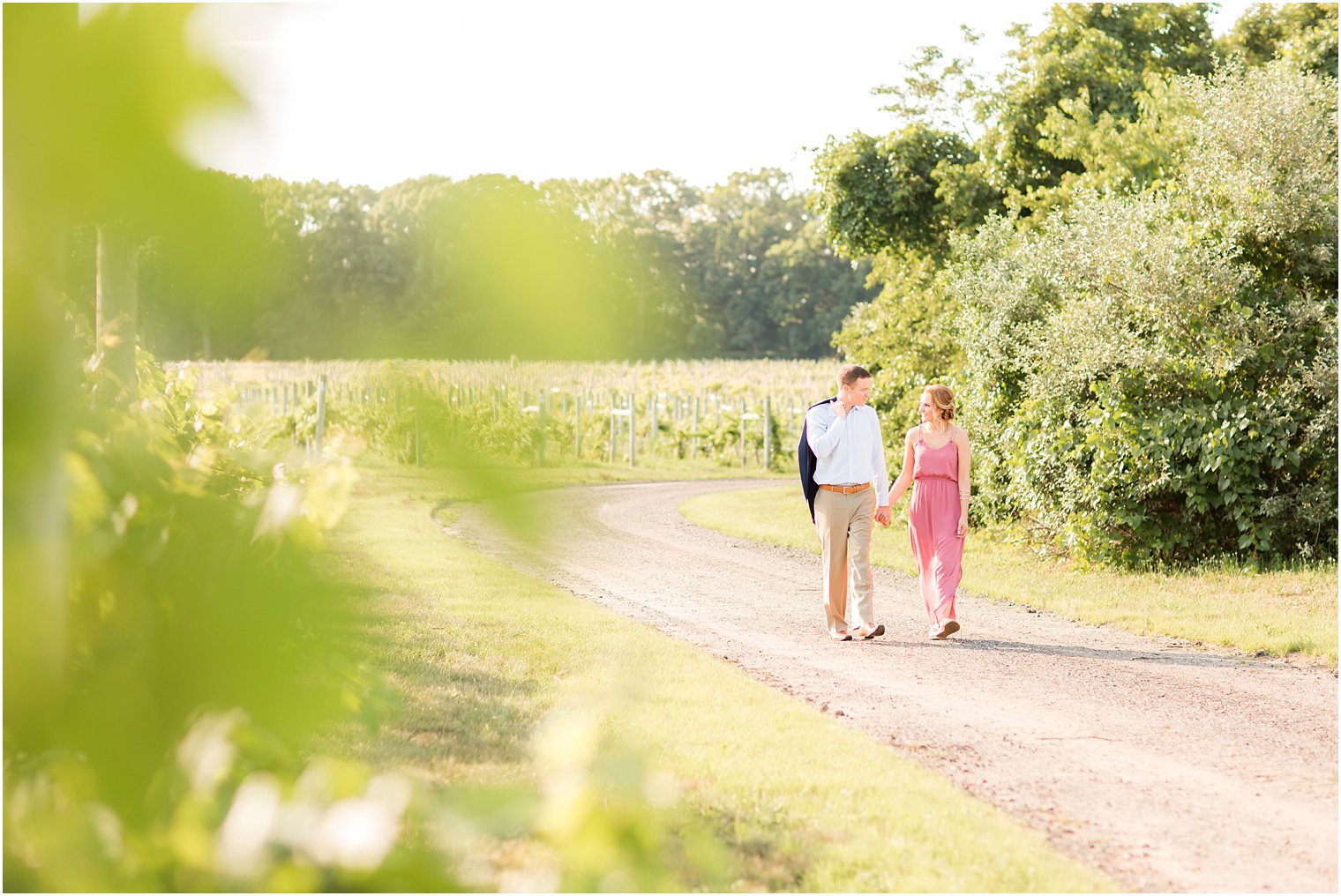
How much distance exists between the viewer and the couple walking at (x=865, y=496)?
355 inches

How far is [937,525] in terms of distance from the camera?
9508 millimetres

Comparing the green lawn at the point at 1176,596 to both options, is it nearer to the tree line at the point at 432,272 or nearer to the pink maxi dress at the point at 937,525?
the pink maxi dress at the point at 937,525

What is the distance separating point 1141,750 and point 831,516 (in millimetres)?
3392

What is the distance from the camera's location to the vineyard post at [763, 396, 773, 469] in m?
32.3

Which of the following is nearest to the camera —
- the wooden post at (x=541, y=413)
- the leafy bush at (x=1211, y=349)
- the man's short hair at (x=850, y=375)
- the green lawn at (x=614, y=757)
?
the wooden post at (x=541, y=413)

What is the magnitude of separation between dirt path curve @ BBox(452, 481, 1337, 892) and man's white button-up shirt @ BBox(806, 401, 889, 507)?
1.27 meters

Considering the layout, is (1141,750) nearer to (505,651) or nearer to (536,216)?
(505,651)

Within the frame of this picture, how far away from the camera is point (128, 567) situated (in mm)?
1448

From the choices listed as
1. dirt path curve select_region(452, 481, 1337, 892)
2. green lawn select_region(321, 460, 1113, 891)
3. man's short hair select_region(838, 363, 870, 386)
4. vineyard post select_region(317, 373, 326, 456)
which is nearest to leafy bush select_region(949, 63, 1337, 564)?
dirt path curve select_region(452, 481, 1337, 892)

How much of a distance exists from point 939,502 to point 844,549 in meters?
0.94

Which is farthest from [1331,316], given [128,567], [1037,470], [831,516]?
[128,567]

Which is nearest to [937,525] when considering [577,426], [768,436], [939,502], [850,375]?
[939,502]

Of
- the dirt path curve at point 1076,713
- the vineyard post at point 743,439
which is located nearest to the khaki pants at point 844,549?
the dirt path curve at point 1076,713

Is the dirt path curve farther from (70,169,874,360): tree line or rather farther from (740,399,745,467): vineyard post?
(740,399,745,467): vineyard post
